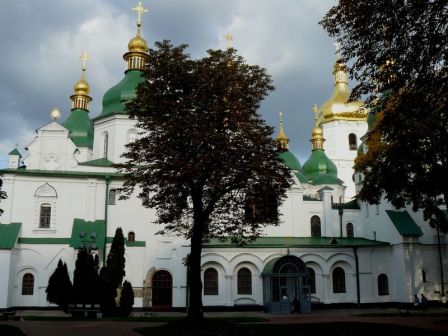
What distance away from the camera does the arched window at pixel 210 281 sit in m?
31.8

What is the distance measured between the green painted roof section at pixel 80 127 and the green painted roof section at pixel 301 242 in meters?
13.7

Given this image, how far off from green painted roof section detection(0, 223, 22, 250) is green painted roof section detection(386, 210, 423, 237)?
2478 cm

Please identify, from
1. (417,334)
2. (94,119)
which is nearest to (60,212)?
(94,119)

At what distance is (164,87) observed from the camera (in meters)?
17.7

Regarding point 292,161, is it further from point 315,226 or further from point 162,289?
point 162,289

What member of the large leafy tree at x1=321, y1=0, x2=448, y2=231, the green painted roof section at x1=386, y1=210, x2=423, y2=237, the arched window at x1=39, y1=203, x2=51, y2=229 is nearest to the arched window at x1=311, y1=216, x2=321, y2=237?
the green painted roof section at x1=386, y1=210, x2=423, y2=237

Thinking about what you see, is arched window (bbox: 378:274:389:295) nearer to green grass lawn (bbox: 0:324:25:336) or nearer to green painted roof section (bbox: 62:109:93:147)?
green painted roof section (bbox: 62:109:93:147)

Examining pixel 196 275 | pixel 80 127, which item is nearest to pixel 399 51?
pixel 196 275

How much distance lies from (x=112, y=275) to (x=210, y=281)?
26.6 feet

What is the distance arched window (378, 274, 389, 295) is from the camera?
33594 mm

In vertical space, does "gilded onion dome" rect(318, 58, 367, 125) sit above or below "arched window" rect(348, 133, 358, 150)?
above

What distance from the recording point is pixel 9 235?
97.0ft

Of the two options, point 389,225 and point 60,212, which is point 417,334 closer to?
point 389,225

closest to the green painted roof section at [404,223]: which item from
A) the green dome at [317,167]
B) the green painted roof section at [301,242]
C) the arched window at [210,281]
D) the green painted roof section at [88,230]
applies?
the green painted roof section at [301,242]
